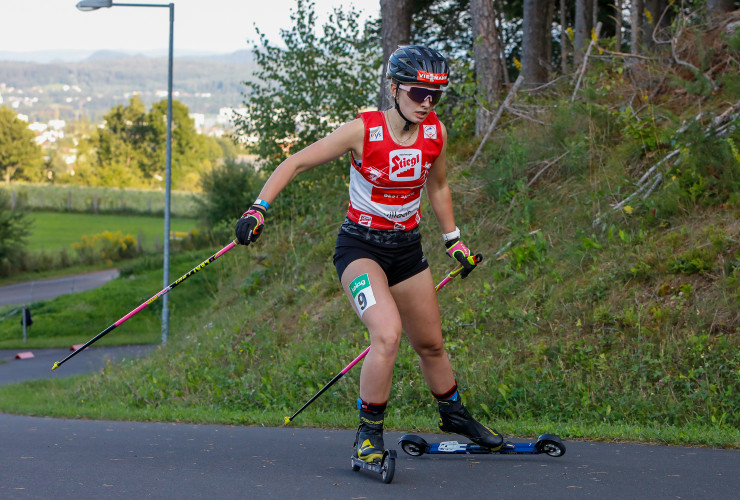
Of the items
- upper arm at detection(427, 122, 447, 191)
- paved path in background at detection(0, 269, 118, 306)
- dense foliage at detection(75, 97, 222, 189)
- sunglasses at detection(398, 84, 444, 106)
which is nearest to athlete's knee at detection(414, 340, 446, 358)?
upper arm at detection(427, 122, 447, 191)

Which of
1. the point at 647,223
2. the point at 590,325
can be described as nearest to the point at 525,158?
the point at 647,223

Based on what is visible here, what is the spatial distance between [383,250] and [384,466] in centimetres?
124

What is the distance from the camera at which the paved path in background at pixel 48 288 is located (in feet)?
122

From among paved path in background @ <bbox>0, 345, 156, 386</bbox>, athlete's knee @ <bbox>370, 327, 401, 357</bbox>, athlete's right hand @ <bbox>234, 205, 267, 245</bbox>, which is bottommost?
paved path in background @ <bbox>0, 345, 156, 386</bbox>

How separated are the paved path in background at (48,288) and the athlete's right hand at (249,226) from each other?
3300cm

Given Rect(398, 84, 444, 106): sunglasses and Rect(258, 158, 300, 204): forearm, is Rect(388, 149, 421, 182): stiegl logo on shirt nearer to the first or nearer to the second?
Rect(398, 84, 444, 106): sunglasses

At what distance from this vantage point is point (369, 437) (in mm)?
5062

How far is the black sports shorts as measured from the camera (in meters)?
5.24

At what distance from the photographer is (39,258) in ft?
153

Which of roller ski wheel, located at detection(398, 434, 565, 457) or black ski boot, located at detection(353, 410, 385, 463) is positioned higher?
black ski boot, located at detection(353, 410, 385, 463)

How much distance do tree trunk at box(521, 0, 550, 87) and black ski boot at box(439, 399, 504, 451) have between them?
11883mm

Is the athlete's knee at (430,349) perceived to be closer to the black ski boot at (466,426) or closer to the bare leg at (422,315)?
the bare leg at (422,315)

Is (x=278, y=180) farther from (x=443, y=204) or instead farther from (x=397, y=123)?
(x=443, y=204)

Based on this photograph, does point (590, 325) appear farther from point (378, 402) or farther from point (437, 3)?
point (437, 3)
